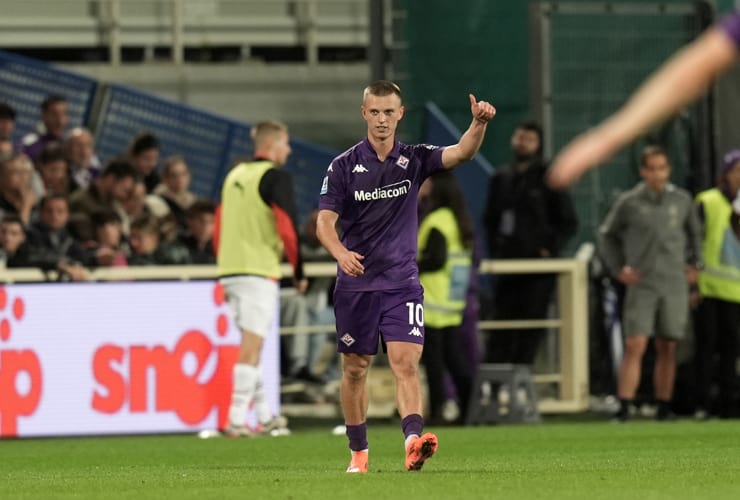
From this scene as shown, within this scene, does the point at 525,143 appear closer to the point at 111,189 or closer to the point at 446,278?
the point at 446,278

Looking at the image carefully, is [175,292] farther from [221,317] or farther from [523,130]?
[523,130]

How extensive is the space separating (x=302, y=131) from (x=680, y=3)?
495cm

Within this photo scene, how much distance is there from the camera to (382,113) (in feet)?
33.7

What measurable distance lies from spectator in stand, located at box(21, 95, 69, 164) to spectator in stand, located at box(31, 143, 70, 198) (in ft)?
1.20

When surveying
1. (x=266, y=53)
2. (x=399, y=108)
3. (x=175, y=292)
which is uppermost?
Result: (x=266, y=53)

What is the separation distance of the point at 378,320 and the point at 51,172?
8.03 m

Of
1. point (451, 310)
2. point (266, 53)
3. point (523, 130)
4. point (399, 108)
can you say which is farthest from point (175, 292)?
point (266, 53)

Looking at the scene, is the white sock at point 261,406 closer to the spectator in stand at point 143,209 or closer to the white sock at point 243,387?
the white sock at point 243,387

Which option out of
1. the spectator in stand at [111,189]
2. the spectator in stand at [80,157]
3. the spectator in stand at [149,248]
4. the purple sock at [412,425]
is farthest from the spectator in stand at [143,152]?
the purple sock at [412,425]

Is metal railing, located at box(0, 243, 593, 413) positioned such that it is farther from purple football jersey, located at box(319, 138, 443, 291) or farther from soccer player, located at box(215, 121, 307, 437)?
purple football jersey, located at box(319, 138, 443, 291)

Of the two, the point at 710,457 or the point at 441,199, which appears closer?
the point at 710,457

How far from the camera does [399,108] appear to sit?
10.4m

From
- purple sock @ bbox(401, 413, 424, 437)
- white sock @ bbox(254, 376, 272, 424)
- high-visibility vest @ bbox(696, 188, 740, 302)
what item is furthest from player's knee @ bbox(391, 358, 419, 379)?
high-visibility vest @ bbox(696, 188, 740, 302)

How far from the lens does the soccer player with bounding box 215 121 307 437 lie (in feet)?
49.7
